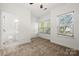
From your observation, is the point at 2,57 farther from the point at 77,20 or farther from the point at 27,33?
the point at 77,20

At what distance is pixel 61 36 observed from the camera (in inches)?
62.6

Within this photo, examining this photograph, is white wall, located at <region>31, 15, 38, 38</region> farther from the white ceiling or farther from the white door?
the white door

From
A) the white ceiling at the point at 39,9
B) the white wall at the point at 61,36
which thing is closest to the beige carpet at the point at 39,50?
the white wall at the point at 61,36

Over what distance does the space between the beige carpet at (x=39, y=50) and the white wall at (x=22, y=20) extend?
0.14 meters

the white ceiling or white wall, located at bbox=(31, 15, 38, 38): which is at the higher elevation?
the white ceiling

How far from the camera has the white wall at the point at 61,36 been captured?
1504 mm

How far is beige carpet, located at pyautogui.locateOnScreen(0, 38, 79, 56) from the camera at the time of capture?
5.04 ft

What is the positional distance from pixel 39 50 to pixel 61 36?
46 cm

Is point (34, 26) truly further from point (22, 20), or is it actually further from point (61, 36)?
point (61, 36)

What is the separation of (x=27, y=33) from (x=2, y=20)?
48 centimetres

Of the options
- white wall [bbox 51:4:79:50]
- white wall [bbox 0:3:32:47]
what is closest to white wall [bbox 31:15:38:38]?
white wall [bbox 0:3:32:47]

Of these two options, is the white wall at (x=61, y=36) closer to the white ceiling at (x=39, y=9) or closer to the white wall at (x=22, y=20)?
the white ceiling at (x=39, y=9)

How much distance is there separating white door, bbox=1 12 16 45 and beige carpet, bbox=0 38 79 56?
19 cm

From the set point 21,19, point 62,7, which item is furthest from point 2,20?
point 62,7
